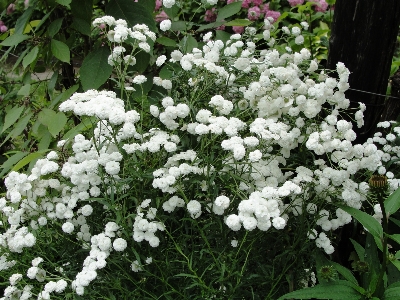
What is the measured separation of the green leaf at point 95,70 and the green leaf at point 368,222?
1128 millimetres

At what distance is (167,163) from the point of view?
1544mm

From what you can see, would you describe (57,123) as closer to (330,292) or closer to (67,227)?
(67,227)

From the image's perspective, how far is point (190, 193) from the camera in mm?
1564

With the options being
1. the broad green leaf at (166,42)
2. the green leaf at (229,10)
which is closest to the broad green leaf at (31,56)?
the broad green leaf at (166,42)

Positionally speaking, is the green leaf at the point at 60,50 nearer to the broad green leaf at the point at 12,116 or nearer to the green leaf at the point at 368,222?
the broad green leaf at the point at 12,116

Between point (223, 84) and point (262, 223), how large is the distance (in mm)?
695

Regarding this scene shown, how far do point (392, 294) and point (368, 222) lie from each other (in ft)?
0.64

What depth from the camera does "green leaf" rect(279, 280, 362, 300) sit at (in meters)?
1.33

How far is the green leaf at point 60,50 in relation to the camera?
7.04 feet

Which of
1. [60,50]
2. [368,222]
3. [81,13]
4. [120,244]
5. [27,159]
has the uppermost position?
[81,13]

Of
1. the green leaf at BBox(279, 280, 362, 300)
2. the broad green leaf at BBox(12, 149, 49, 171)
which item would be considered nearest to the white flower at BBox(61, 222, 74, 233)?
the broad green leaf at BBox(12, 149, 49, 171)

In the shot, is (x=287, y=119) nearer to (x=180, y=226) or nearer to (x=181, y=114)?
(x=181, y=114)

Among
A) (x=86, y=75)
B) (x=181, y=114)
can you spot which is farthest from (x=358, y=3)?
(x=86, y=75)

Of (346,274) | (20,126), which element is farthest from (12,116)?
(346,274)
